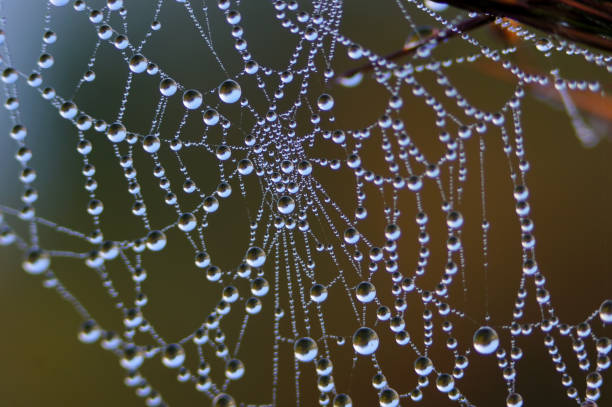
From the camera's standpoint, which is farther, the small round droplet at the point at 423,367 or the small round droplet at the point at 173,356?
the small round droplet at the point at 423,367

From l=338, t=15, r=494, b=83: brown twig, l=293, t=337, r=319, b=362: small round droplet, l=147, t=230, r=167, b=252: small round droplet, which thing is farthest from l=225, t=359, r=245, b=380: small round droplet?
l=338, t=15, r=494, b=83: brown twig

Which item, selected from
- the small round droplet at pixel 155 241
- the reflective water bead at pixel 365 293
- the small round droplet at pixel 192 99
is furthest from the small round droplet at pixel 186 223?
the reflective water bead at pixel 365 293

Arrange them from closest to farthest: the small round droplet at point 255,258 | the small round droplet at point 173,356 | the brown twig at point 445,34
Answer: the brown twig at point 445,34, the small round droplet at point 173,356, the small round droplet at point 255,258

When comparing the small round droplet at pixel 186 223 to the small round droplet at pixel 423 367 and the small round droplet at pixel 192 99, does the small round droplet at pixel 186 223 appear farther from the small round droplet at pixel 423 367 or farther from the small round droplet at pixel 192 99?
the small round droplet at pixel 423 367

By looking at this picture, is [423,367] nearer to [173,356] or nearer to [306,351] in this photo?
[306,351]

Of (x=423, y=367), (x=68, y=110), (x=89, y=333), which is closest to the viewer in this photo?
(x=89, y=333)

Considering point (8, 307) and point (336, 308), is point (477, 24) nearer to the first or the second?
point (336, 308)

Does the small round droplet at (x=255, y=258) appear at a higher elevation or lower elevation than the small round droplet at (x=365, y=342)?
higher

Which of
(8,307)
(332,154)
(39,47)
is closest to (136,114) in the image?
(39,47)

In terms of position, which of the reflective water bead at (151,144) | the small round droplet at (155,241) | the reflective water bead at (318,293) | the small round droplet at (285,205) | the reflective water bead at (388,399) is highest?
the reflective water bead at (151,144)

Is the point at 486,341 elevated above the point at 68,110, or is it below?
below

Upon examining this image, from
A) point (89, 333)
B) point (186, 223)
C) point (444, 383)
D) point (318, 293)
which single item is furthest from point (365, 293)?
point (89, 333)
